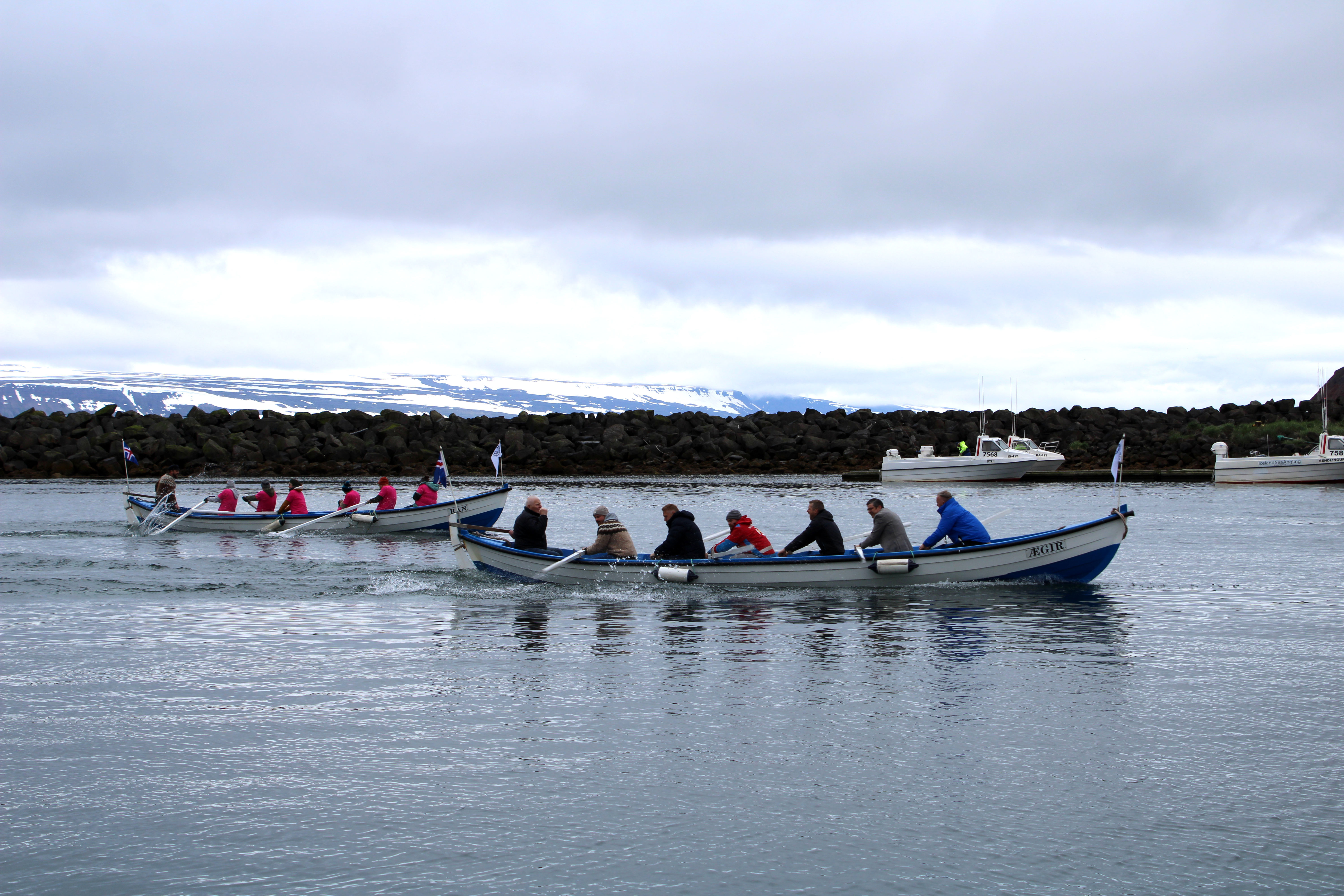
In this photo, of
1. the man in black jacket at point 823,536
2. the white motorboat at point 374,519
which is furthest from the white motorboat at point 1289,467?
the man in black jacket at point 823,536

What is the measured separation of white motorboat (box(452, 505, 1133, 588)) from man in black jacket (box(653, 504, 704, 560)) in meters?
0.29

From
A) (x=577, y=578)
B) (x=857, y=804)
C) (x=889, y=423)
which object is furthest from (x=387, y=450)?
(x=857, y=804)

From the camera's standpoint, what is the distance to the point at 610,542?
21.4 m

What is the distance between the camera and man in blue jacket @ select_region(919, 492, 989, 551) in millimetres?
20109

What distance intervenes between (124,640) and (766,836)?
1142cm

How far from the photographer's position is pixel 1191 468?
74125mm

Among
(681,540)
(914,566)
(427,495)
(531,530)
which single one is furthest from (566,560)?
(427,495)

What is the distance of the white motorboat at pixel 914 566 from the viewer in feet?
64.9

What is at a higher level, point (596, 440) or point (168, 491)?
point (596, 440)

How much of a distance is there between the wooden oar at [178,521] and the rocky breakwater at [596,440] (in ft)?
127

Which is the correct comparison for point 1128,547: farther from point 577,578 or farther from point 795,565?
point 577,578

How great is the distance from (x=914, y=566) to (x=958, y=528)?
3.85 ft

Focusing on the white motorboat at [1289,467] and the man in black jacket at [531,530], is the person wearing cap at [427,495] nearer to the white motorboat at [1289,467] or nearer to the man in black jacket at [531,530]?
the man in black jacket at [531,530]

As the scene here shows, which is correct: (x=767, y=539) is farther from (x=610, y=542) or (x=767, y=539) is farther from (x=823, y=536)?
(x=610, y=542)
